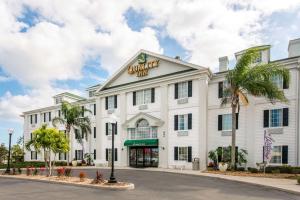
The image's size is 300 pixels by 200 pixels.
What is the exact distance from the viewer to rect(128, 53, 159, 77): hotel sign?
34.6 meters

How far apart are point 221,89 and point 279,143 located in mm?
7242

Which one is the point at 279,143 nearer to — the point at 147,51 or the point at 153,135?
the point at 153,135

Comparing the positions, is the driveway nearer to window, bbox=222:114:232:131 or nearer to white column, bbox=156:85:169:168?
window, bbox=222:114:232:131

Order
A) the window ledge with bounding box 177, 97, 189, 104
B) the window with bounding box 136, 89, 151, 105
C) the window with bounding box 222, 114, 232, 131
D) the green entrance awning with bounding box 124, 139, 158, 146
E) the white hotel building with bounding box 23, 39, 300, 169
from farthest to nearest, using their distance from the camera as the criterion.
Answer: the window with bounding box 136, 89, 151, 105 < the green entrance awning with bounding box 124, 139, 158, 146 < the window ledge with bounding box 177, 97, 189, 104 < the window with bounding box 222, 114, 232, 131 < the white hotel building with bounding box 23, 39, 300, 169

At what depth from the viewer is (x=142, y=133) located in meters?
34.6

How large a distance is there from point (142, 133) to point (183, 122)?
5544 millimetres

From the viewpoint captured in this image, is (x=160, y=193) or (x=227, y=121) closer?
(x=160, y=193)

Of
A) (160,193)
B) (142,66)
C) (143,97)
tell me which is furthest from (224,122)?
(160,193)

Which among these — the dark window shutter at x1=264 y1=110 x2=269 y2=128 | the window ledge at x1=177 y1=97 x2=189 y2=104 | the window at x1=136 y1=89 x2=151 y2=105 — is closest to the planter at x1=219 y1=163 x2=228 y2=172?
the dark window shutter at x1=264 y1=110 x2=269 y2=128

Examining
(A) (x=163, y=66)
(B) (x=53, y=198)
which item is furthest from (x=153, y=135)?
(B) (x=53, y=198)

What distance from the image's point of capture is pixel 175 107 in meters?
32.2

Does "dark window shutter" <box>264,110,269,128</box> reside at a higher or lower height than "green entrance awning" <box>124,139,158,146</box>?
higher

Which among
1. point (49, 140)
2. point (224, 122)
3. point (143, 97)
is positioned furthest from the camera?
point (143, 97)

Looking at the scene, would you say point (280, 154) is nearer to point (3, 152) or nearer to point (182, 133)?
point (182, 133)
